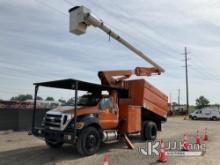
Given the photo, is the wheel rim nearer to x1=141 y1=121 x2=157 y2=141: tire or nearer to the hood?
the hood

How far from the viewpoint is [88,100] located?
12.2m

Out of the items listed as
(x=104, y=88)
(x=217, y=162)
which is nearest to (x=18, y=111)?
(x=104, y=88)

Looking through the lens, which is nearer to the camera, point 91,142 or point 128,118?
point 91,142

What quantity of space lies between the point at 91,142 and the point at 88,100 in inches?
80.6

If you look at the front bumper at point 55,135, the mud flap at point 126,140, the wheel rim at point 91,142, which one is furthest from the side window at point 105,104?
the front bumper at point 55,135

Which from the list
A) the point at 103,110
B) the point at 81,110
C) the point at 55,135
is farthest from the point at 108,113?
the point at 55,135

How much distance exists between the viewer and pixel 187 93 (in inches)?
2029

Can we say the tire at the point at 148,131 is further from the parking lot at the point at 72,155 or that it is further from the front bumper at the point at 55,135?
the front bumper at the point at 55,135

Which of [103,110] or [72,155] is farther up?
[103,110]

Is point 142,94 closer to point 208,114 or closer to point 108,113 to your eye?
point 108,113

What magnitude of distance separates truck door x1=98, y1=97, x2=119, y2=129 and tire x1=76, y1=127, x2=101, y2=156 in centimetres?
79

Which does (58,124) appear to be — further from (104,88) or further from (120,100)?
(120,100)

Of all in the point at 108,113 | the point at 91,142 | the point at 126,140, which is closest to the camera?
the point at 91,142

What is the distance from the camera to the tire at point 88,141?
10.3 meters
